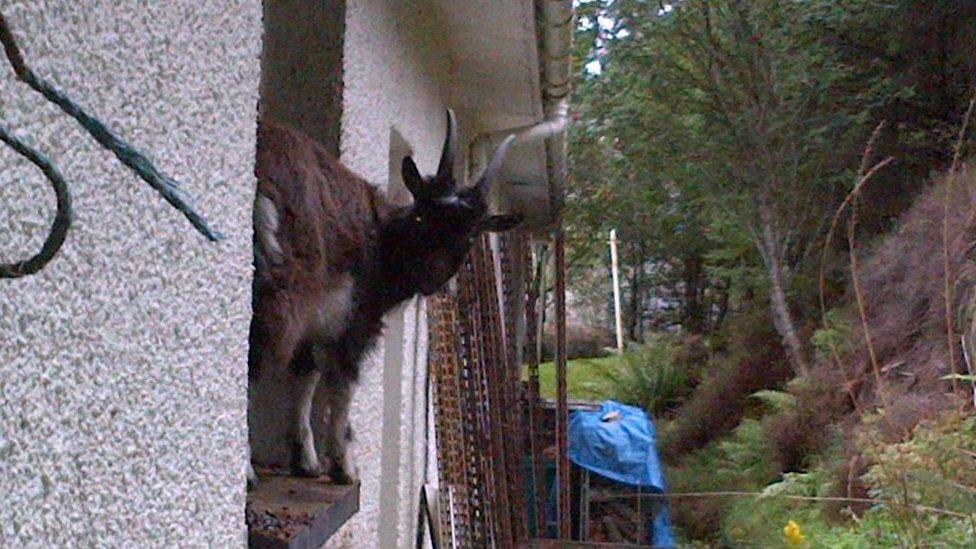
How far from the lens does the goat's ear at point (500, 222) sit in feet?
9.60

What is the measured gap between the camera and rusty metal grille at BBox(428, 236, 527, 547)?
185 inches

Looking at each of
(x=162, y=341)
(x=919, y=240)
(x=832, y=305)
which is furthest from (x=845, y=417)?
(x=162, y=341)

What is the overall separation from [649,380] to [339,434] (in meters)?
11.9

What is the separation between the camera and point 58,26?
1.04m

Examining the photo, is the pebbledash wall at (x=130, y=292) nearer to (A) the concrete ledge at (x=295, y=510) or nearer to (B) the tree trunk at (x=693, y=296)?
(A) the concrete ledge at (x=295, y=510)

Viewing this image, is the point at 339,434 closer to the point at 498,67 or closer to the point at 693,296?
the point at 498,67

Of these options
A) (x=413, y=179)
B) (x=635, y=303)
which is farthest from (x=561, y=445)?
(x=635, y=303)

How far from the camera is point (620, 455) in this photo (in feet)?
28.9

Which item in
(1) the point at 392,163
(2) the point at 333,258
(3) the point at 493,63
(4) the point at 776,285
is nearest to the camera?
(2) the point at 333,258

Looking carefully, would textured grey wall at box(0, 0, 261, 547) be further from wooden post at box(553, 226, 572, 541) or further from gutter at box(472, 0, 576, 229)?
wooden post at box(553, 226, 572, 541)

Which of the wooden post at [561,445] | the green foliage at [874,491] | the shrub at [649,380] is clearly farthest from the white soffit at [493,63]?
the shrub at [649,380]

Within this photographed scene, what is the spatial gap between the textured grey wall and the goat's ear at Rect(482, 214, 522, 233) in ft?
4.06

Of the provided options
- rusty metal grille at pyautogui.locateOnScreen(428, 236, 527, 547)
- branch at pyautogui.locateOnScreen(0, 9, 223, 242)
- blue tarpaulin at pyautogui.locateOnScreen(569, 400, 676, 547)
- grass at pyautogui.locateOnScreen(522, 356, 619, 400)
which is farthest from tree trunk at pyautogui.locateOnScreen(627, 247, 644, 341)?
branch at pyautogui.locateOnScreen(0, 9, 223, 242)

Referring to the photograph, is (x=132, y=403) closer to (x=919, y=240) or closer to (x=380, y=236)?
(x=380, y=236)
